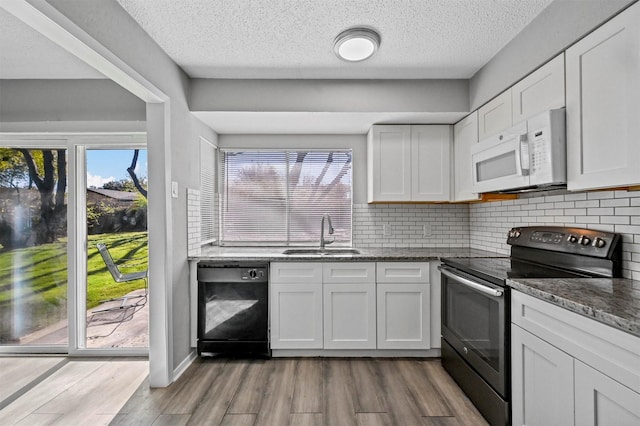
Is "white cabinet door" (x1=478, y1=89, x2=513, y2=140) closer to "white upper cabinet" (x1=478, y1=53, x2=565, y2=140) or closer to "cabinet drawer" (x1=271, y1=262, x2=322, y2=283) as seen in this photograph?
"white upper cabinet" (x1=478, y1=53, x2=565, y2=140)

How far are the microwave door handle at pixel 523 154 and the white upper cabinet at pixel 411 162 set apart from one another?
115 cm

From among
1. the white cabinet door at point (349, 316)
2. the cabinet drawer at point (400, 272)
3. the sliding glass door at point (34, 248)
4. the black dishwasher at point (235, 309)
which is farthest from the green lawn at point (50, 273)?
the cabinet drawer at point (400, 272)

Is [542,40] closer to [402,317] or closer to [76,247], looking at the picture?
[402,317]

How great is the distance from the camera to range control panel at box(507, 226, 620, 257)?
1.68 meters

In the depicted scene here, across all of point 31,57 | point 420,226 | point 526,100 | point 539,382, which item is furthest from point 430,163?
point 31,57

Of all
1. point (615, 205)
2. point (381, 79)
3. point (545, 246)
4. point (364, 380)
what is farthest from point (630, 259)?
point (381, 79)

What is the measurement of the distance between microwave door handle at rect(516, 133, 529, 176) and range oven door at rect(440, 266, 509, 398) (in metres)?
0.68

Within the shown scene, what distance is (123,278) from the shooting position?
9.16 ft

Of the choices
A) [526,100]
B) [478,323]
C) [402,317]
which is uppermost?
[526,100]

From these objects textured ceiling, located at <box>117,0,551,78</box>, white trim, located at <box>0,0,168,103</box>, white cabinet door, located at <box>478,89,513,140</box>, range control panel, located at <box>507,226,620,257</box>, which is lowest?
range control panel, located at <box>507,226,620,257</box>

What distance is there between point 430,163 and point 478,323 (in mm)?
1544

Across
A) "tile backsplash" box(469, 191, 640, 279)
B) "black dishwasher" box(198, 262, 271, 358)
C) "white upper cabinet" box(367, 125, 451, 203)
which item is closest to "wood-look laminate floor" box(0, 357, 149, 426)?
"black dishwasher" box(198, 262, 271, 358)

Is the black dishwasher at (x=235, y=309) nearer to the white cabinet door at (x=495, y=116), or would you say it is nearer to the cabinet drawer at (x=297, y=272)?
the cabinet drawer at (x=297, y=272)

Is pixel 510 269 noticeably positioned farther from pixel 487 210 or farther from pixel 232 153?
pixel 232 153
